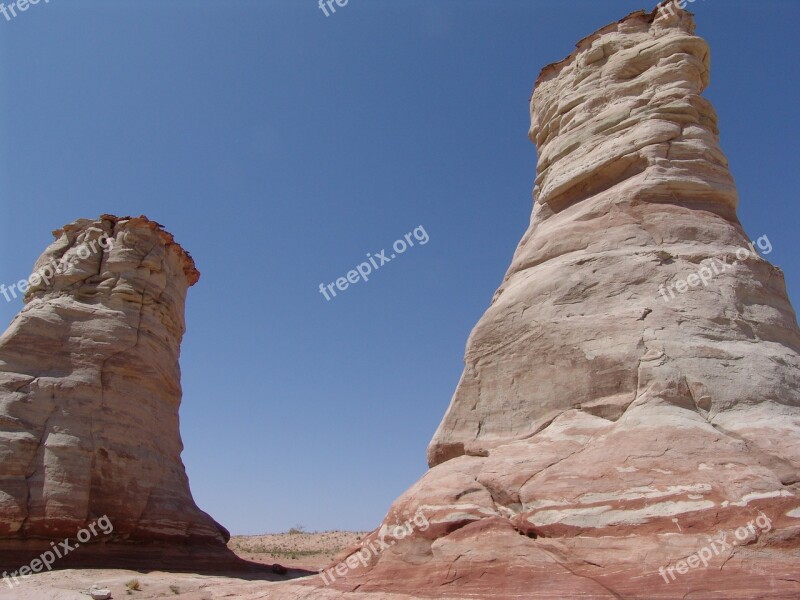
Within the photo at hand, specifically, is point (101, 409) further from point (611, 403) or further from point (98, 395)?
point (611, 403)

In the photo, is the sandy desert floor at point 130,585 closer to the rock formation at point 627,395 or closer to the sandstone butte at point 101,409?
the sandstone butte at point 101,409

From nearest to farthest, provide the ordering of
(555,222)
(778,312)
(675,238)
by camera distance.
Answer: (778,312) → (675,238) → (555,222)

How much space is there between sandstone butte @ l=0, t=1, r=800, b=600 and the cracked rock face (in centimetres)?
16

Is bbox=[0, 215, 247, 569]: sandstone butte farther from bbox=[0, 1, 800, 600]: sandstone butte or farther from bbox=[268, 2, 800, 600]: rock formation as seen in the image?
bbox=[268, 2, 800, 600]: rock formation

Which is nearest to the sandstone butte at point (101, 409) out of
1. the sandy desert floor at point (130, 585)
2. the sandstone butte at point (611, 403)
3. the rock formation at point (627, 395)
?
the sandstone butte at point (611, 403)

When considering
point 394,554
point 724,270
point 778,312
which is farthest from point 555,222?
point 394,554

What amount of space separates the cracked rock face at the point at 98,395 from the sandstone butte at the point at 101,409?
0.12 feet

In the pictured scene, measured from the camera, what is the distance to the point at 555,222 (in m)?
13.0

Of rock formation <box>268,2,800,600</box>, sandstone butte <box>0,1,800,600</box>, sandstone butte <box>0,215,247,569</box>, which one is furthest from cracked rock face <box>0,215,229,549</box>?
rock formation <box>268,2,800,600</box>

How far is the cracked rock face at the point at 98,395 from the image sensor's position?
17.5m

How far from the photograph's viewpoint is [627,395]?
29.4 ft

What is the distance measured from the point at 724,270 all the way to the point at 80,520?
1707cm

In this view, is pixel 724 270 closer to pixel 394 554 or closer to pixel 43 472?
pixel 394 554

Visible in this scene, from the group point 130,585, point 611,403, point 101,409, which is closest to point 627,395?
point 611,403
